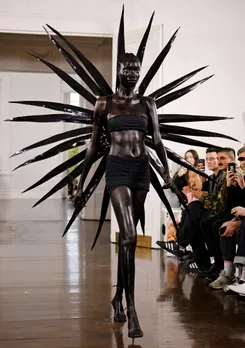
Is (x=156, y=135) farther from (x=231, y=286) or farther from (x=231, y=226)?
(x=231, y=286)

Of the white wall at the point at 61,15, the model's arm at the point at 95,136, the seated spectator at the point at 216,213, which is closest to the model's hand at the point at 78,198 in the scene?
the model's arm at the point at 95,136

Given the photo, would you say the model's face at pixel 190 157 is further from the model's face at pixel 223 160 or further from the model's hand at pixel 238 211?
the model's hand at pixel 238 211

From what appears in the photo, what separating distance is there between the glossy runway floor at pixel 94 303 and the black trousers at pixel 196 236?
0.73 ft

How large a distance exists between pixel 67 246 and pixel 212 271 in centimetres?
218

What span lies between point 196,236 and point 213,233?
395mm

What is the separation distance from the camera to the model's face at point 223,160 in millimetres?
5273

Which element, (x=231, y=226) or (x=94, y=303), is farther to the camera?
(x=231, y=226)

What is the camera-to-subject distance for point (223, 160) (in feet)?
17.4

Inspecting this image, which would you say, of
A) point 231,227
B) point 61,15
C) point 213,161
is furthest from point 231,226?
point 61,15

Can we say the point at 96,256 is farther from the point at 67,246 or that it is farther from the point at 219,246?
the point at 219,246

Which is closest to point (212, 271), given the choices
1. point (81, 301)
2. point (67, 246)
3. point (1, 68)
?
point (81, 301)

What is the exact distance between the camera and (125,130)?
3.65m

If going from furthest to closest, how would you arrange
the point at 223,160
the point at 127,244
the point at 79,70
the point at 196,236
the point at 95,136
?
the point at 196,236, the point at 223,160, the point at 79,70, the point at 95,136, the point at 127,244

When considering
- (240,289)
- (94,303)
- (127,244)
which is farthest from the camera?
(240,289)
